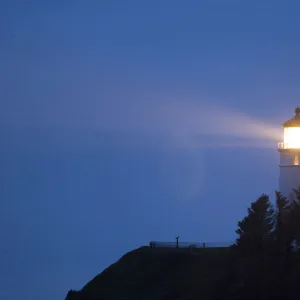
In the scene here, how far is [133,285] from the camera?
241 feet

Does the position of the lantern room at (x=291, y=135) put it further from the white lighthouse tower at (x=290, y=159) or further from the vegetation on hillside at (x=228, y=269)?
the vegetation on hillside at (x=228, y=269)

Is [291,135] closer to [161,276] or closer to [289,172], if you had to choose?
[289,172]

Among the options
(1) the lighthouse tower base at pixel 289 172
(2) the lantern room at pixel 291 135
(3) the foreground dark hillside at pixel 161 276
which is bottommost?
(3) the foreground dark hillside at pixel 161 276

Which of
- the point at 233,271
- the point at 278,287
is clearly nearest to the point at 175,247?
the point at 233,271

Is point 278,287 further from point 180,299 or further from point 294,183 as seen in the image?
point 294,183

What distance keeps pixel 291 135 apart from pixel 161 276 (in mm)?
15797

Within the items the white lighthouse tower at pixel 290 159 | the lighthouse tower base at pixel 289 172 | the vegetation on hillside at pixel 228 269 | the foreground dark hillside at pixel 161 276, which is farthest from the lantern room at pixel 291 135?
the foreground dark hillside at pixel 161 276

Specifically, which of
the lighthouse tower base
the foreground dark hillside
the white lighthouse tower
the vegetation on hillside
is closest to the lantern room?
Answer: the white lighthouse tower

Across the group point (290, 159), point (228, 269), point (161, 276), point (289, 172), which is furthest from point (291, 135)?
point (161, 276)

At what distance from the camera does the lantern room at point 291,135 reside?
78.9 m

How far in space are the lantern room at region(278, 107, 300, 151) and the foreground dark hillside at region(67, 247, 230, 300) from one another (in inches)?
393

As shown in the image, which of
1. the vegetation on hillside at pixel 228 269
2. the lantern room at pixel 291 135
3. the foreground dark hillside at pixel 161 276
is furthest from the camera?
the lantern room at pixel 291 135

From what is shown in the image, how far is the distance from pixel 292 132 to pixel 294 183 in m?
4.55

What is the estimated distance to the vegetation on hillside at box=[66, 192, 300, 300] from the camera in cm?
6692
